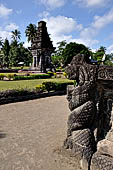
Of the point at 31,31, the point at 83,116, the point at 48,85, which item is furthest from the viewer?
the point at 31,31

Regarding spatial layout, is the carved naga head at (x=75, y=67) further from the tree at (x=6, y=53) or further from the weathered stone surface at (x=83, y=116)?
the tree at (x=6, y=53)

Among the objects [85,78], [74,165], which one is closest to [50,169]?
[74,165]

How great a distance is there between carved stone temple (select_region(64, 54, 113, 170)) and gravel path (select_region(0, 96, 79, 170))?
417mm

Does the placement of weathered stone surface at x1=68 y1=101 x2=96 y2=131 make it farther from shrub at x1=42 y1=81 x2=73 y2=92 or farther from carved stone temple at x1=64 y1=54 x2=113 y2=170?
shrub at x1=42 y1=81 x2=73 y2=92

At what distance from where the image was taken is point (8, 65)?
2211 inches

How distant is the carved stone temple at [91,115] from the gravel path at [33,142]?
16.4 inches

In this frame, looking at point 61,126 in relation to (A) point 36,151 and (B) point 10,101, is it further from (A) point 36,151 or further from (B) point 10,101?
(B) point 10,101

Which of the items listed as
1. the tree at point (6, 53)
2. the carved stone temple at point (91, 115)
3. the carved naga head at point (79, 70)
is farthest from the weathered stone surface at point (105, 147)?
the tree at point (6, 53)

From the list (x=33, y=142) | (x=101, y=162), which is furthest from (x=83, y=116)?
(x=33, y=142)

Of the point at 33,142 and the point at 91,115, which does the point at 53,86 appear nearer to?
the point at 33,142

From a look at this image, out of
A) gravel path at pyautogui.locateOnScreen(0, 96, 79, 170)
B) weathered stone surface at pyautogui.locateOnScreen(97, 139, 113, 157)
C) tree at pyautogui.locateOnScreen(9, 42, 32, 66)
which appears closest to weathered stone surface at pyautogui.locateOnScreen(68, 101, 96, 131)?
weathered stone surface at pyautogui.locateOnScreen(97, 139, 113, 157)

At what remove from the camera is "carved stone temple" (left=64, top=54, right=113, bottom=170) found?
3.06 metres

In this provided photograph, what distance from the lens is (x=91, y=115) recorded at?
3.38 metres

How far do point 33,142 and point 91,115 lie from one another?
2052 millimetres
